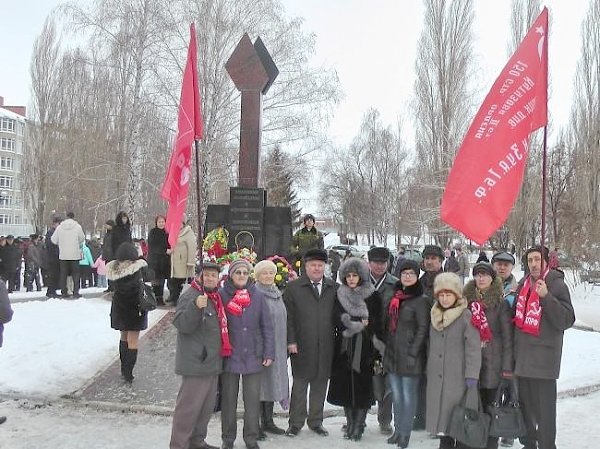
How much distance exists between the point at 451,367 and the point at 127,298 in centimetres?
360

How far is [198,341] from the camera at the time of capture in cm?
457

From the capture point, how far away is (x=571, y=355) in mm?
8484

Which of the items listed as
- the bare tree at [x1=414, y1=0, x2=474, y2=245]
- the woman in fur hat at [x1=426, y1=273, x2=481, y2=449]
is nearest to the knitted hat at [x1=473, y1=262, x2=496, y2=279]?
the woman in fur hat at [x1=426, y1=273, x2=481, y2=449]

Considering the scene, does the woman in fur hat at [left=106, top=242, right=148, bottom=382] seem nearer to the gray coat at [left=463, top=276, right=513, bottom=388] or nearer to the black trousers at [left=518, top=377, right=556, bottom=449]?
the gray coat at [left=463, top=276, right=513, bottom=388]

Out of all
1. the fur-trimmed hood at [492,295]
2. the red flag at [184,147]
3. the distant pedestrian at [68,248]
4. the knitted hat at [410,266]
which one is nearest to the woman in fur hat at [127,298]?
the red flag at [184,147]

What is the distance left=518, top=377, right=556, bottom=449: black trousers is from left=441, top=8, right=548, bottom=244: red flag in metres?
1.20

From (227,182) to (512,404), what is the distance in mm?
15692

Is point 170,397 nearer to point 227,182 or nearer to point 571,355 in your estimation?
point 571,355

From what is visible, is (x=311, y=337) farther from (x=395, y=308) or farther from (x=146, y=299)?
(x=146, y=299)

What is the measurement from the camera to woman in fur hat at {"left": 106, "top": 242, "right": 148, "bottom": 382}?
6.29m

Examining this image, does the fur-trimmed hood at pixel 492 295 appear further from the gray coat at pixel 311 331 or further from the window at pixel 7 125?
the window at pixel 7 125

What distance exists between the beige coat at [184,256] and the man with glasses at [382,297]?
510 centimetres

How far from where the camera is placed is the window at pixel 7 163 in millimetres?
71312

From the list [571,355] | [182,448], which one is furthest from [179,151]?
[571,355]
